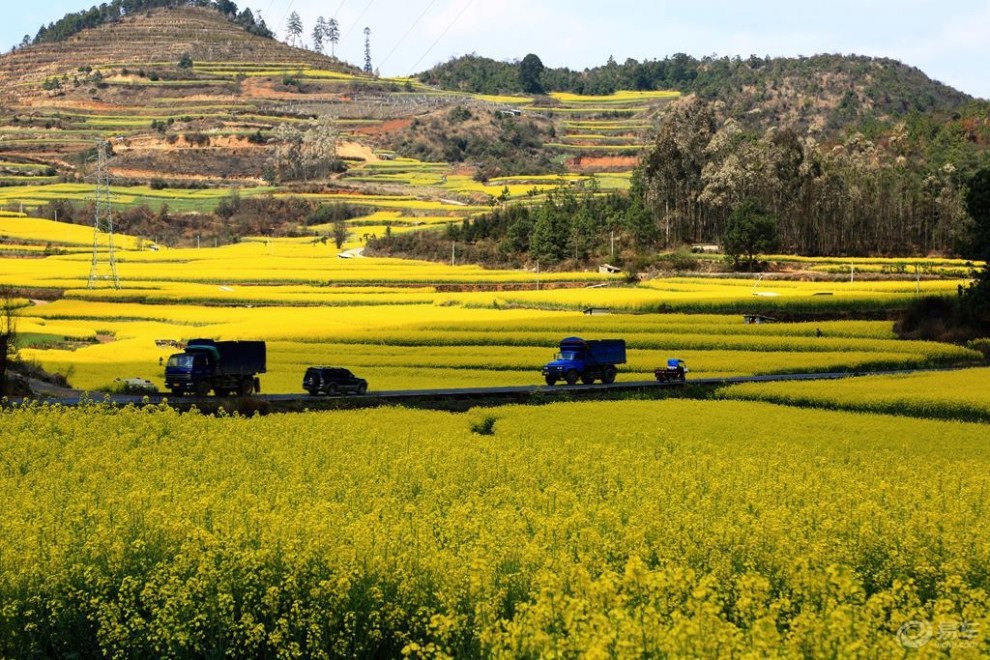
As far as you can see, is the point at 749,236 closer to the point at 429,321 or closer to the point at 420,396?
the point at 429,321

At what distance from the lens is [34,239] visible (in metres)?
146

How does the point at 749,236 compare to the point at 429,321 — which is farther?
the point at 749,236

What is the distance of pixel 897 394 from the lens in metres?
50.2

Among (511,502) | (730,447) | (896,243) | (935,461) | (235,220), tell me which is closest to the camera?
(511,502)

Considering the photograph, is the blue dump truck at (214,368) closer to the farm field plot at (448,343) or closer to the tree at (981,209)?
the farm field plot at (448,343)

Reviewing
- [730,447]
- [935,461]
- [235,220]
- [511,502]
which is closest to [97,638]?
[511,502]

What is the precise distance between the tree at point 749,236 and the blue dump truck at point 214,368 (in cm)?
7458

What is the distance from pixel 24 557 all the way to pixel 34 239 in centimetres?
13660

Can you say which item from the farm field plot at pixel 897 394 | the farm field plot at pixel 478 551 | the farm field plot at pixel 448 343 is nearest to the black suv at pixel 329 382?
the farm field plot at pixel 448 343

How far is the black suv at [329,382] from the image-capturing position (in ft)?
174

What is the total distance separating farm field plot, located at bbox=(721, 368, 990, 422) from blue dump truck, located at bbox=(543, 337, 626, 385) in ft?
26.4

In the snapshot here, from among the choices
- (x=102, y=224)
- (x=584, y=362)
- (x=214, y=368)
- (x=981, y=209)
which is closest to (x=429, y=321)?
(x=584, y=362)

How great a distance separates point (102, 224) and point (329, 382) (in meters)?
131

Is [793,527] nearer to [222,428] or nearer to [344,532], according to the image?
[344,532]
